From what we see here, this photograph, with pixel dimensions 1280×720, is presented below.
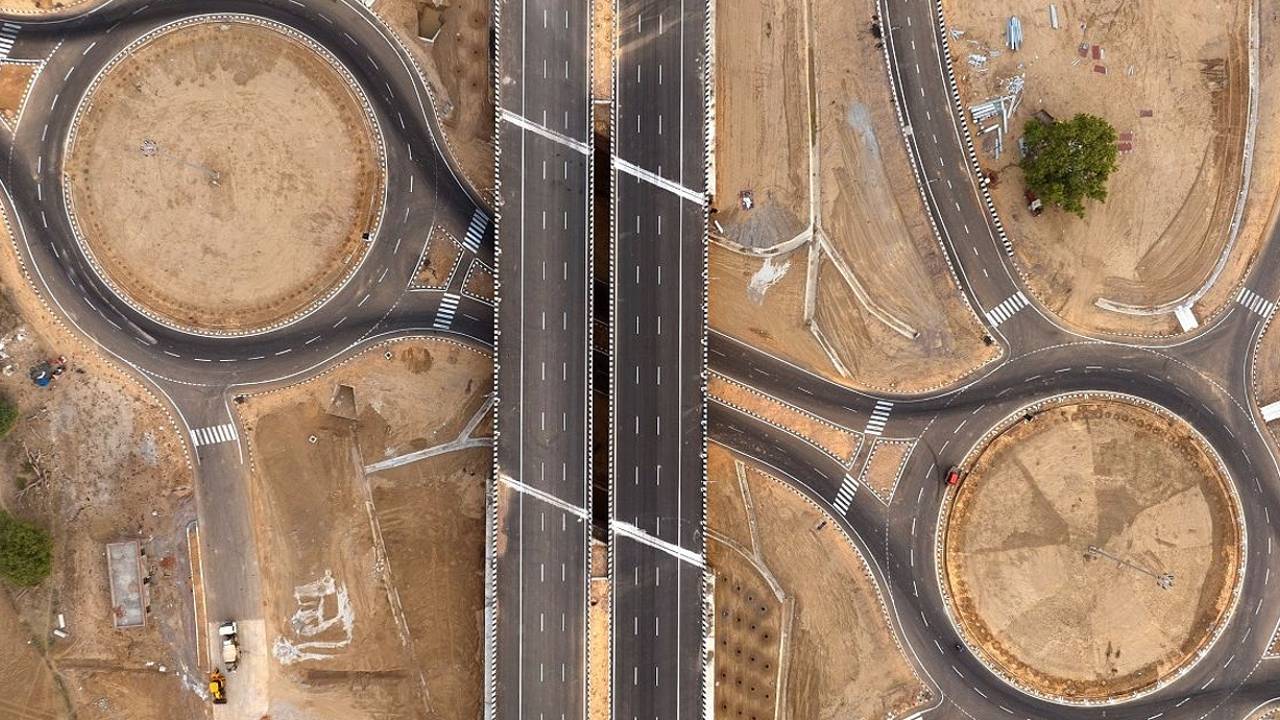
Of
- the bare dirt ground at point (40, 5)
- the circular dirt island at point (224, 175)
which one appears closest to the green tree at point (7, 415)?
the circular dirt island at point (224, 175)

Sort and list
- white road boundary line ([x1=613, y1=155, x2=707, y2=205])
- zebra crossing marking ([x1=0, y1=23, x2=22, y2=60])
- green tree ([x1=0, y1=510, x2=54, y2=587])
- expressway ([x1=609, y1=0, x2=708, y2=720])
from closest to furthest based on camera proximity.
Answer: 1. green tree ([x1=0, y1=510, x2=54, y2=587])
2. expressway ([x1=609, y1=0, x2=708, y2=720])
3. white road boundary line ([x1=613, y1=155, x2=707, y2=205])
4. zebra crossing marking ([x1=0, y1=23, x2=22, y2=60])

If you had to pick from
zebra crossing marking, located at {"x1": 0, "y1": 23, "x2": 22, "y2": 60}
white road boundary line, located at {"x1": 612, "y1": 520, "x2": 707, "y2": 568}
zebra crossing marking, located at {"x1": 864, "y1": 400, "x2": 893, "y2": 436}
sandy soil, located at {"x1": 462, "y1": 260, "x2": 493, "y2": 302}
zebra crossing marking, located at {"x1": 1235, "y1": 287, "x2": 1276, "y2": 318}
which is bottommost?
white road boundary line, located at {"x1": 612, "y1": 520, "x2": 707, "y2": 568}

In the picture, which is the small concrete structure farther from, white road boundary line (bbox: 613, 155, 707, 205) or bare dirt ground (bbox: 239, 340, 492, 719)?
white road boundary line (bbox: 613, 155, 707, 205)

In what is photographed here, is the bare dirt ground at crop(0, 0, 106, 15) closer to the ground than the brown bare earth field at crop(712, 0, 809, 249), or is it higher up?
higher up

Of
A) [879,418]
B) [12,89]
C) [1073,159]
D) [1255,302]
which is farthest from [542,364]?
[1255,302]

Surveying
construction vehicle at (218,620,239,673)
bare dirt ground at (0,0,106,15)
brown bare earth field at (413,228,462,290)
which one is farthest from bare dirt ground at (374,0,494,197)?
construction vehicle at (218,620,239,673)
